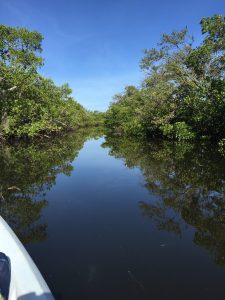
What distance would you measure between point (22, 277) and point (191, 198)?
5.27 metres

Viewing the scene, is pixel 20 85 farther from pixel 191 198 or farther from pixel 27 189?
pixel 191 198

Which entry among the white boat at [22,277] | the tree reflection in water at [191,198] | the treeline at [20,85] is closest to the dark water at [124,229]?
the tree reflection in water at [191,198]

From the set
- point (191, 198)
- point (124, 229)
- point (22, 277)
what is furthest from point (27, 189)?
point (22, 277)

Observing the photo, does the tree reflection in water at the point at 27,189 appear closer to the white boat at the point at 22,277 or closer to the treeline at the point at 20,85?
the white boat at the point at 22,277

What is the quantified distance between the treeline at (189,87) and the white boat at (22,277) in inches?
588

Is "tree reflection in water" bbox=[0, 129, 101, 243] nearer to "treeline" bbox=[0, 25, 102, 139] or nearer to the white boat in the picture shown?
the white boat

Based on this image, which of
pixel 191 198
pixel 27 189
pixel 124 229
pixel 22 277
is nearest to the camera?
pixel 22 277

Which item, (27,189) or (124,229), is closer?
(124,229)

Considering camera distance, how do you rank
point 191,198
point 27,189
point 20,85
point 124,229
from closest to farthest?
1. point 124,229
2. point 191,198
3. point 27,189
4. point 20,85

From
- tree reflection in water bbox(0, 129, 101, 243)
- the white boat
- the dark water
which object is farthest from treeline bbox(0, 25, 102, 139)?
the white boat

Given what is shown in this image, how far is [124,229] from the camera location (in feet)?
18.3

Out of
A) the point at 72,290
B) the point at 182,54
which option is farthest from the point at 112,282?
the point at 182,54

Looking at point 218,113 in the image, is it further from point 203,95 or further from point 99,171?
point 99,171

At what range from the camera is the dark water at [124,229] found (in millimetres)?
3688
